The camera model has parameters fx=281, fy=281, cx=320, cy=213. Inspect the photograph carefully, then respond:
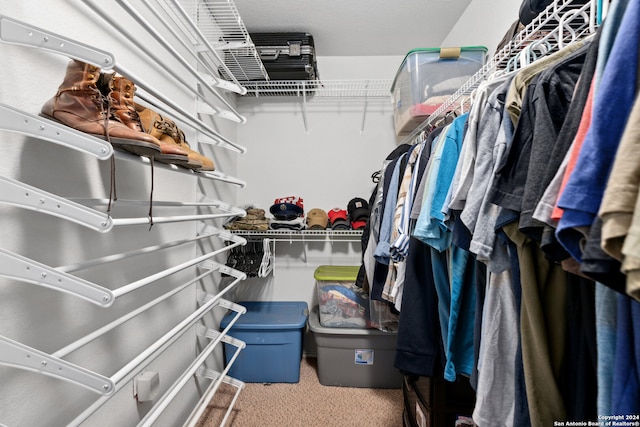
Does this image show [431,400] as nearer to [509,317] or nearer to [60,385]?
[509,317]

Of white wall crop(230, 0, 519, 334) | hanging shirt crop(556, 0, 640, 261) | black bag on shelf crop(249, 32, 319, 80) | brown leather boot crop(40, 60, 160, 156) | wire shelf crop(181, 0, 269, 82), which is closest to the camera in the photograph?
hanging shirt crop(556, 0, 640, 261)

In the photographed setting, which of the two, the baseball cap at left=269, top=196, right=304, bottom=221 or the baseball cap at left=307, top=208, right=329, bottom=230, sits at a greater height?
the baseball cap at left=269, top=196, right=304, bottom=221

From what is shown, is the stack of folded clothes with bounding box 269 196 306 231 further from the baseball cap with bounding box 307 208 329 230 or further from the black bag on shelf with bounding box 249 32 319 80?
the black bag on shelf with bounding box 249 32 319 80

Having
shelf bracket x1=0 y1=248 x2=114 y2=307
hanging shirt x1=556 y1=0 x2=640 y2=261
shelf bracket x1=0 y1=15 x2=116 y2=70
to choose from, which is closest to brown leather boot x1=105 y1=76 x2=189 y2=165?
shelf bracket x1=0 y1=15 x2=116 y2=70

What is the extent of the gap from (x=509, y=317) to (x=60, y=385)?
3.31 feet

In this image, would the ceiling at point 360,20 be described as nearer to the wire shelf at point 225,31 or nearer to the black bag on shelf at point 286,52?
the black bag on shelf at point 286,52

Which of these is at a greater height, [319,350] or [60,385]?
[60,385]

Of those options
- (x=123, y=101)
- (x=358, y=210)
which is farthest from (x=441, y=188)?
(x=358, y=210)

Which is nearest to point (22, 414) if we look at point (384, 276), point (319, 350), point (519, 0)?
point (384, 276)

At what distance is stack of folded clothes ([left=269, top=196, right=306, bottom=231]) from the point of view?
1785 mm

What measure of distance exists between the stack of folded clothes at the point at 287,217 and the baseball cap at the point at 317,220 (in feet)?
0.16

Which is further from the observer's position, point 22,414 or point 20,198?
point 22,414

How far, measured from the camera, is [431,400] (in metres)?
1.04

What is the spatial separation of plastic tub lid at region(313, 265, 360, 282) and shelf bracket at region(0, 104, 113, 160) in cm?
133
